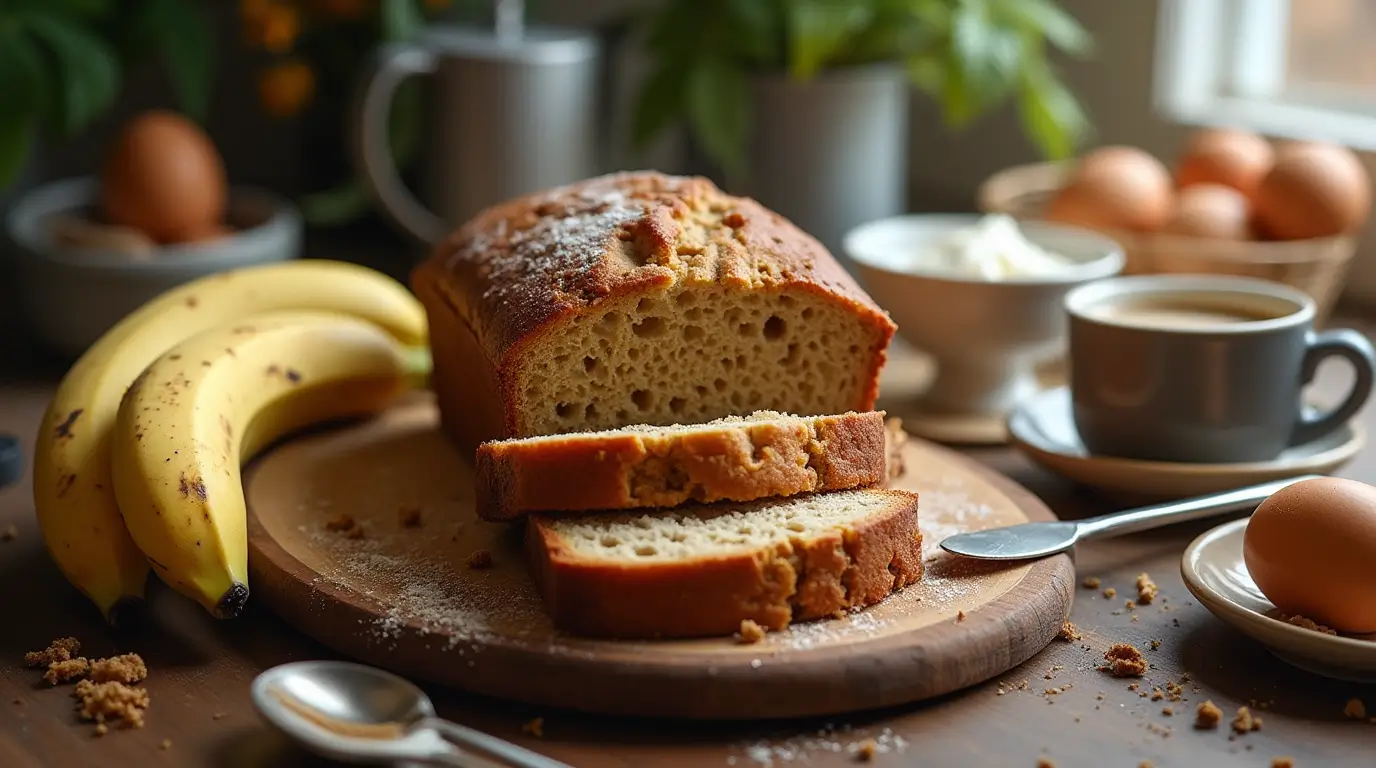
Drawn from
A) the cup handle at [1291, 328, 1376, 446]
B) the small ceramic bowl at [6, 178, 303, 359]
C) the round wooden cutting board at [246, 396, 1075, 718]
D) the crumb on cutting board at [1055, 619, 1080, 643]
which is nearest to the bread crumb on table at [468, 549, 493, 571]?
the round wooden cutting board at [246, 396, 1075, 718]

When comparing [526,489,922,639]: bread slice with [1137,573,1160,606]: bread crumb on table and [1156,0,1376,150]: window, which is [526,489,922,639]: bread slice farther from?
[1156,0,1376,150]: window

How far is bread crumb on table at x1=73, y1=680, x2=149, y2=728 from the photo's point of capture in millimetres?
1604

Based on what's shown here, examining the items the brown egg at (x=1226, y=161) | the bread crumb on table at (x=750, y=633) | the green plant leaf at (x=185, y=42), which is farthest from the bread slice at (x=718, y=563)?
the green plant leaf at (x=185, y=42)

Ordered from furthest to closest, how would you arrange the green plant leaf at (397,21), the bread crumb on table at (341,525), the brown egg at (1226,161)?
the green plant leaf at (397,21)
the brown egg at (1226,161)
the bread crumb on table at (341,525)

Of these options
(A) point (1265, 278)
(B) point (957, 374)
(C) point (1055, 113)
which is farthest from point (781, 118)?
(A) point (1265, 278)

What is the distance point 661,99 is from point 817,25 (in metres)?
0.45

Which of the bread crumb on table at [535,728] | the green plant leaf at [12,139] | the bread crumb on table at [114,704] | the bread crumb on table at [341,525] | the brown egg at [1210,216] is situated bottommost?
the bread crumb on table at [535,728]

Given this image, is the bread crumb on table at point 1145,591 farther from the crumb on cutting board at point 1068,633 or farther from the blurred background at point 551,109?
the blurred background at point 551,109

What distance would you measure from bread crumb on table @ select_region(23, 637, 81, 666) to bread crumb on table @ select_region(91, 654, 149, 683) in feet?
0.20

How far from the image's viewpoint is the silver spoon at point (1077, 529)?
1.88m

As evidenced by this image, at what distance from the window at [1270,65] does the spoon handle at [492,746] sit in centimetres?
279

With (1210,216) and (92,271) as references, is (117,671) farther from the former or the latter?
(1210,216)

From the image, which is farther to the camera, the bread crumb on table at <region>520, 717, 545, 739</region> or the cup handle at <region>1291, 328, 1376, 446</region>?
the cup handle at <region>1291, 328, 1376, 446</region>

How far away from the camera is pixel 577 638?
1663 mm
